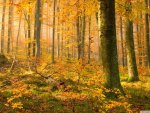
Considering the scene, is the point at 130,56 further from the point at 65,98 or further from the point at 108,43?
the point at 65,98

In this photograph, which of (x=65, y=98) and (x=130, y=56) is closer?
(x=65, y=98)

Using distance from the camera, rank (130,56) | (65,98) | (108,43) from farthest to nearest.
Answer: (130,56) < (108,43) < (65,98)

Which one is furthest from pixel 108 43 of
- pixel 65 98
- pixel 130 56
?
pixel 130 56

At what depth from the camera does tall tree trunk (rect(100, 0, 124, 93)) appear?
9.88 m

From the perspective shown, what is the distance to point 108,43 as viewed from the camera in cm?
988

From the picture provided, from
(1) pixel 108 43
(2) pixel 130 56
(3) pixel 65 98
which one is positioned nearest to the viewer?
(3) pixel 65 98

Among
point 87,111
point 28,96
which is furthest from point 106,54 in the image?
point 28,96

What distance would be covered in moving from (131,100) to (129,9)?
4272 millimetres

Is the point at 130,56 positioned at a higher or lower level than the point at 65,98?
higher

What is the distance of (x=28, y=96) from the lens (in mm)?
9805

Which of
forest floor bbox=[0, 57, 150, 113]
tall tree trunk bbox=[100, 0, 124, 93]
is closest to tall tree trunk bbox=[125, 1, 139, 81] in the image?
forest floor bbox=[0, 57, 150, 113]

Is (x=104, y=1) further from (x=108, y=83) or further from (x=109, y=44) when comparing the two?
(x=108, y=83)

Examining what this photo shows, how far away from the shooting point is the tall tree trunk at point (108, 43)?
32.4 feet

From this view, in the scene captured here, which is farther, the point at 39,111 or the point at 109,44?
the point at 109,44
